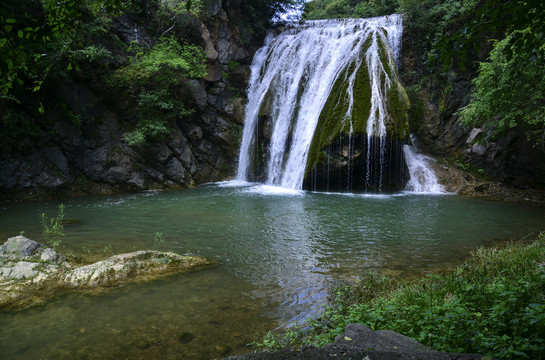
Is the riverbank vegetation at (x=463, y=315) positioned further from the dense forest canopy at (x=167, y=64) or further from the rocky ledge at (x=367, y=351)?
the dense forest canopy at (x=167, y=64)

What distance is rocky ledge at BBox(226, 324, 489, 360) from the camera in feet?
6.33

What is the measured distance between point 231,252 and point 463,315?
4741 mm

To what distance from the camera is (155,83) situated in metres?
15.1

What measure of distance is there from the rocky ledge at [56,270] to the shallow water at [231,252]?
30 cm

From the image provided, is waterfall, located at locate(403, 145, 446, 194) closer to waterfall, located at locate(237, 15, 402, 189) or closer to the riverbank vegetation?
waterfall, located at locate(237, 15, 402, 189)

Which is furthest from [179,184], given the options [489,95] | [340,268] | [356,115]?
[489,95]

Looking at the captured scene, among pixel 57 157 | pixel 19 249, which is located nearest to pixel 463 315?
pixel 19 249

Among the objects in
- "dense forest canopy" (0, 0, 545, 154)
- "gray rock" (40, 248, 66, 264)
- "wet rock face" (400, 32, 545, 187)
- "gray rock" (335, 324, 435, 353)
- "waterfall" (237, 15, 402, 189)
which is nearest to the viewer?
"gray rock" (335, 324, 435, 353)

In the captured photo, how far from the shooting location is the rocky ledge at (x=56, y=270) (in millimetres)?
4570

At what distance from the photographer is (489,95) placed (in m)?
10.0

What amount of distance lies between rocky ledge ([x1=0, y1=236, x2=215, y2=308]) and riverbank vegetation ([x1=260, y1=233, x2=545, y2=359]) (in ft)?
9.64

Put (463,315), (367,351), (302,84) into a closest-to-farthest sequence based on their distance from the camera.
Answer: (367,351)
(463,315)
(302,84)

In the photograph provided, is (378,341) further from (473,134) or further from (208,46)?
(208,46)

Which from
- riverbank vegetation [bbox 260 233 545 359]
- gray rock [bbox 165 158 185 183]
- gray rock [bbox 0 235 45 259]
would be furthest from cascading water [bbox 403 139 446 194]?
gray rock [bbox 0 235 45 259]
